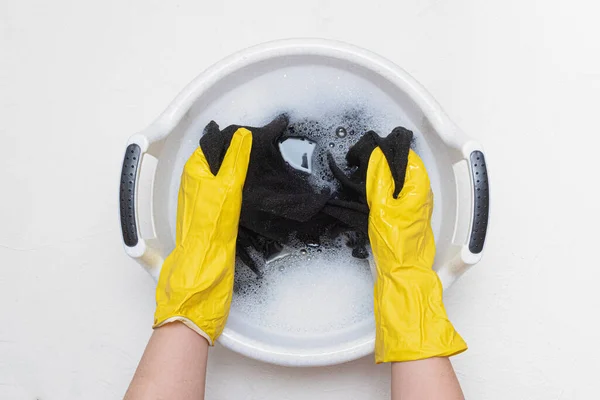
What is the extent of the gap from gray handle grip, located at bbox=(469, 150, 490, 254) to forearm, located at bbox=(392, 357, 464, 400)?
179 millimetres

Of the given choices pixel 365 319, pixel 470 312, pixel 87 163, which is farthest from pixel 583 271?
pixel 87 163

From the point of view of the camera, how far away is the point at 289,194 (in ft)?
3.04

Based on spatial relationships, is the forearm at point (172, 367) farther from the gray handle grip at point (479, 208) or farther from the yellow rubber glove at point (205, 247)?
the gray handle grip at point (479, 208)

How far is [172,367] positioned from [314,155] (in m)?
0.43

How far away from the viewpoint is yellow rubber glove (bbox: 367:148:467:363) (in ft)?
2.75

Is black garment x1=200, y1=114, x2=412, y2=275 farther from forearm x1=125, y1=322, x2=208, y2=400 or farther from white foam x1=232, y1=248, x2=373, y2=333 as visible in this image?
forearm x1=125, y1=322, x2=208, y2=400

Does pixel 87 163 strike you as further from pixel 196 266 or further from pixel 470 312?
pixel 470 312

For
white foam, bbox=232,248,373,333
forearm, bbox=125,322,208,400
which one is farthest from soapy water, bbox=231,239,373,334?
forearm, bbox=125,322,208,400

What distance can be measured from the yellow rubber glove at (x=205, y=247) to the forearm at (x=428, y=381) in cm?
30

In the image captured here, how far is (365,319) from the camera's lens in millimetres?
981

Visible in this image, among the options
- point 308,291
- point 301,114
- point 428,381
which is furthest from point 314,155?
point 428,381

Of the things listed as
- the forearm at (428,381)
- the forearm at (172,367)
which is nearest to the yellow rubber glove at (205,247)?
the forearm at (172,367)

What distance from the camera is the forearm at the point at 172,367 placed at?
812mm

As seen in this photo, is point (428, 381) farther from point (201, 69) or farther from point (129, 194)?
point (201, 69)
